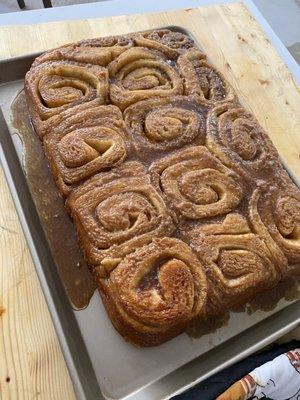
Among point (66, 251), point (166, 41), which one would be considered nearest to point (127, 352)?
point (66, 251)

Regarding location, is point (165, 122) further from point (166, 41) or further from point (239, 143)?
point (166, 41)

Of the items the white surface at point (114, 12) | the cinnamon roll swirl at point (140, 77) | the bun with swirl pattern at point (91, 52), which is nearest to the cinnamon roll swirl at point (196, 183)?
the cinnamon roll swirl at point (140, 77)

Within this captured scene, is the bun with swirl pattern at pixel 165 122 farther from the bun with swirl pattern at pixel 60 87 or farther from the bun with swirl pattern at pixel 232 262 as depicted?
the bun with swirl pattern at pixel 232 262

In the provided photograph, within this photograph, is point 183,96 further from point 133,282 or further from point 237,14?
point 237,14

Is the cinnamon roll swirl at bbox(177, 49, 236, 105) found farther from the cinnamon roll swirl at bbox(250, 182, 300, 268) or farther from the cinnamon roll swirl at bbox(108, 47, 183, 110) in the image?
the cinnamon roll swirl at bbox(250, 182, 300, 268)

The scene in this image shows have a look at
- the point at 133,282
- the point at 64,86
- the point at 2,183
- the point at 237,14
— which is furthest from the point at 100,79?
the point at 237,14

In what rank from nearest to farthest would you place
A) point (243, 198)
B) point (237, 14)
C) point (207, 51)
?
point (243, 198) < point (207, 51) < point (237, 14)

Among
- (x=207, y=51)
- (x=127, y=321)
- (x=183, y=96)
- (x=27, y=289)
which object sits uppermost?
(x=207, y=51)
